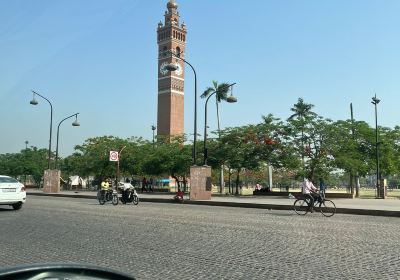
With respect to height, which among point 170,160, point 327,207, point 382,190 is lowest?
point 327,207

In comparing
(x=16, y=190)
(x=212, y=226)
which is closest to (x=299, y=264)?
(x=212, y=226)

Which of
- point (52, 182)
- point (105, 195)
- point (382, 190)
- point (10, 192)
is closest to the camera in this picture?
point (10, 192)

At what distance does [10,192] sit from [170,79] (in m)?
93.4

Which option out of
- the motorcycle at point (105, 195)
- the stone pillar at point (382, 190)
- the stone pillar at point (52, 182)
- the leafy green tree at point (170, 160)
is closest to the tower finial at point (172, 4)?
the leafy green tree at point (170, 160)

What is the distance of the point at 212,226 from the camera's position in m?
13.8

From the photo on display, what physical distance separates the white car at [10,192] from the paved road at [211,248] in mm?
4919

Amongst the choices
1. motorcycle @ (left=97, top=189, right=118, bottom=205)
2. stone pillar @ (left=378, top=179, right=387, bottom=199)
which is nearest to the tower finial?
A: stone pillar @ (left=378, top=179, right=387, bottom=199)

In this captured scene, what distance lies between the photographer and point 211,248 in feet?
31.0

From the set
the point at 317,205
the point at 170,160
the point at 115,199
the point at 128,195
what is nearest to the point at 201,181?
the point at 128,195

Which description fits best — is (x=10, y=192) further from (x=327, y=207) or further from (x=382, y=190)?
(x=382, y=190)

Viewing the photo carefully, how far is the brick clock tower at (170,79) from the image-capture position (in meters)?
109

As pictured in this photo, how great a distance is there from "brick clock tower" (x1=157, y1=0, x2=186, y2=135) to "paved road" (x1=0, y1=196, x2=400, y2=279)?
301 feet

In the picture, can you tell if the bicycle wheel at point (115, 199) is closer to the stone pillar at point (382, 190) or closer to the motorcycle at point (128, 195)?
the motorcycle at point (128, 195)

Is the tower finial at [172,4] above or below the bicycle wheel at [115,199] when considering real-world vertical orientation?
above
